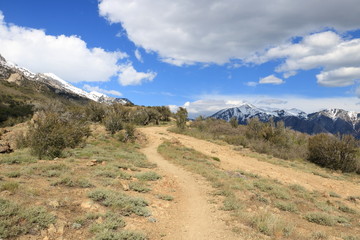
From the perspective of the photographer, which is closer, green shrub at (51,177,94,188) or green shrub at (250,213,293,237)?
green shrub at (250,213,293,237)

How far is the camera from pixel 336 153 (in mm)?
20266

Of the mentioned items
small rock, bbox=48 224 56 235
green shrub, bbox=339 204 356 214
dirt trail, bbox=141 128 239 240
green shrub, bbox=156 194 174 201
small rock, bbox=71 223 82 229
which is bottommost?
green shrub, bbox=339 204 356 214

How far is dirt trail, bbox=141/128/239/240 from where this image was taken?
5.84 m

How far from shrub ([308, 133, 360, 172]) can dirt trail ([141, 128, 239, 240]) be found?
15.4m

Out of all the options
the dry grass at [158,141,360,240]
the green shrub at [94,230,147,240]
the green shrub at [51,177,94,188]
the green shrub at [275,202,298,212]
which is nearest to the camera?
the green shrub at [94,230,147,240]

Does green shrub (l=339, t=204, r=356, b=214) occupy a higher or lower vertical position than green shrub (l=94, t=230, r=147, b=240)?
lower

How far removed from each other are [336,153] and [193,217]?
18768 mm

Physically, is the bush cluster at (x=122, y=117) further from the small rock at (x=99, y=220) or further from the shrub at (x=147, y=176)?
the small rock at (x=99, y=220)

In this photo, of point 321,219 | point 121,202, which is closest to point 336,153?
point 321,219

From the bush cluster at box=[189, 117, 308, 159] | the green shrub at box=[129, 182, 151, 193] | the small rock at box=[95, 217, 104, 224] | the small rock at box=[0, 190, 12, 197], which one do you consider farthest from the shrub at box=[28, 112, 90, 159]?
the bush cluster at box=[189, 117, 308, 159]

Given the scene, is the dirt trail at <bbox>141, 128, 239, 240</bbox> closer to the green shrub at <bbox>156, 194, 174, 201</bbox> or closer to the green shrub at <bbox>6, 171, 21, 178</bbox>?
the green shrub at <bbox>156, 194, 174, 201</bbox>

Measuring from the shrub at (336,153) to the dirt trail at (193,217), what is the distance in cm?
1536

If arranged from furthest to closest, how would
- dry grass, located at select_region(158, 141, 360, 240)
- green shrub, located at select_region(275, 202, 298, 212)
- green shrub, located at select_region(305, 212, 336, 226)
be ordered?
green shrub, located at select_region(275, 202, 298, 212) < green shrub, located at select_region(305, 212, 336, 226) < dry grass, located at select_region(158, 141, 360, 240)

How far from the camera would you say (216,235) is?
5.83 meters
